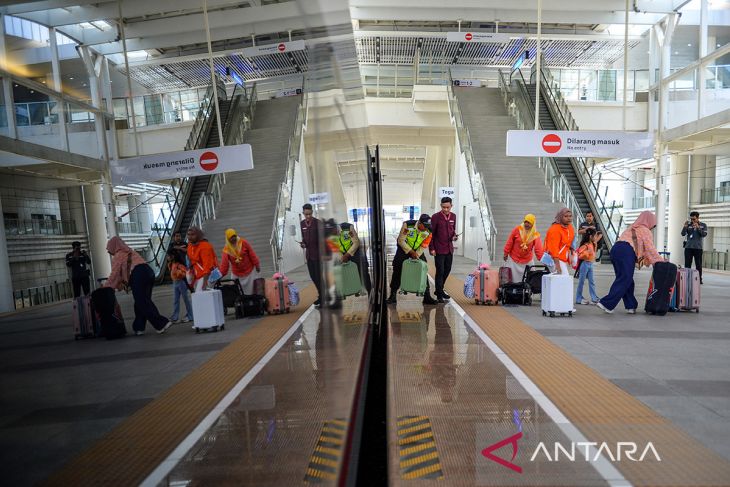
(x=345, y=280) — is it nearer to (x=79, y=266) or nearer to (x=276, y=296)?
(x=79, y=266)

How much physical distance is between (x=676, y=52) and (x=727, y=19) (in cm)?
455

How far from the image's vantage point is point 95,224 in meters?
1.92

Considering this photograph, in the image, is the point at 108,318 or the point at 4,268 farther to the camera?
the point at 108,318

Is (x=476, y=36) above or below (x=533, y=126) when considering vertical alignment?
above

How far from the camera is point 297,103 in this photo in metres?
2.12

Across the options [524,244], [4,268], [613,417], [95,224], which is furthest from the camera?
[524,244]

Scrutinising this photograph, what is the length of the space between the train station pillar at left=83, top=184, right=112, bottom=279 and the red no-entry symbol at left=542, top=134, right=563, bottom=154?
941 centimetres

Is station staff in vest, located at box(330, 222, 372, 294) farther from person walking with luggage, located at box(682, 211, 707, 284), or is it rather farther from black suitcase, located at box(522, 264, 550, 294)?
person walking with luggage, located at box(682, 211, 707, 284)

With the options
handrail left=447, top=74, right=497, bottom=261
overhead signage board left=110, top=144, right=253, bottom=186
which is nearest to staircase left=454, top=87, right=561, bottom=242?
handrail left=447, top=74, right=497, bottom=261

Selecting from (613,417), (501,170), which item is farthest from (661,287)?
(501,170)

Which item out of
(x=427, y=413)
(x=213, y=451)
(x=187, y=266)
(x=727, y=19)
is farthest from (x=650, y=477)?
(x=727, y=19)

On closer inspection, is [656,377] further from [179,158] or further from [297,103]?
[179,158]

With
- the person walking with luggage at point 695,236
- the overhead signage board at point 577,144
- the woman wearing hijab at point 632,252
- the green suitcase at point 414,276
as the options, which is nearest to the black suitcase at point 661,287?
the woman wearing hijab at point 632,252

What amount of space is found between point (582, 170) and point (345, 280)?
13747 millimetres
